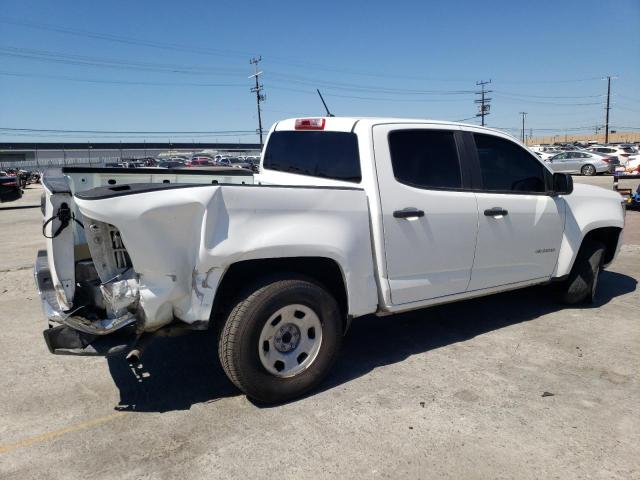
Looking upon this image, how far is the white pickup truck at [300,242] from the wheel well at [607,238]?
32.1 inches

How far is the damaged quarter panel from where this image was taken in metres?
2.94

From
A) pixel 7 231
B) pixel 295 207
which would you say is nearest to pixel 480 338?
pixel 295 207

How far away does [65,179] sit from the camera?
3668 millimetres

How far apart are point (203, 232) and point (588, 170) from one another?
33.5 metres

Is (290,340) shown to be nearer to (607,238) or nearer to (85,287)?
(85,287)

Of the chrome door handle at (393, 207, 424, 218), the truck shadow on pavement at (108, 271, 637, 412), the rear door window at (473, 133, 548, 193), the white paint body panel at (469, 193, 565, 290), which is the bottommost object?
the truck shadow on pavement at (108, 271, 637, 412)

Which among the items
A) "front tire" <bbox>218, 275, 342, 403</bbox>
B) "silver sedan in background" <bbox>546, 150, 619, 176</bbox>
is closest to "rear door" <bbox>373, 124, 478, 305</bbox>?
"front tire" <bbox>218, 275, 342, 403</bbox>

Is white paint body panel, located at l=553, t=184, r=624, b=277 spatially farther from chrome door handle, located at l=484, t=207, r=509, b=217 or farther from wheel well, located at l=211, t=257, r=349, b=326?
wheel well, located at l=211, t=257, r=349, b=326

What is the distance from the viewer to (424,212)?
155 inches

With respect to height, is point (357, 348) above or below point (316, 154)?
below

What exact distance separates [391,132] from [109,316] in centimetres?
239

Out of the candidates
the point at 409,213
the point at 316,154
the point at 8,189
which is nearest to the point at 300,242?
the point at 409,213

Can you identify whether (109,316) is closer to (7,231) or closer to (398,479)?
(398,479)

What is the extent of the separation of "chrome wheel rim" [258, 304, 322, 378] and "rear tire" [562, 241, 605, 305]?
10.6 ft
